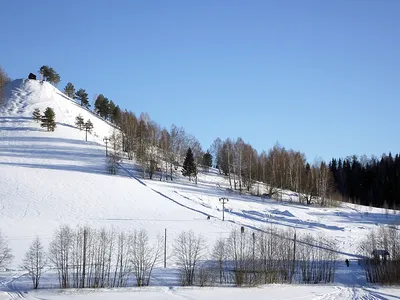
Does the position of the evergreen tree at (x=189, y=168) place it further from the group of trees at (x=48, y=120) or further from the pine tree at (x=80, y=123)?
the group of trees at (x=48, y=120)

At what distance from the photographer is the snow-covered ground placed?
26.5 meters

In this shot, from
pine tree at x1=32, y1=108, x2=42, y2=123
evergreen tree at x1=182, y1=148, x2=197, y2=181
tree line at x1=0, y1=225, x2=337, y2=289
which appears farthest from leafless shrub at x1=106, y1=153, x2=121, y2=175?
tree line at x1=0, y1=225, x2=337, y2=289

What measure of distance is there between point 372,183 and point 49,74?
327ft

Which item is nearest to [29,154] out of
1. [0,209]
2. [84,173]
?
[84,173]

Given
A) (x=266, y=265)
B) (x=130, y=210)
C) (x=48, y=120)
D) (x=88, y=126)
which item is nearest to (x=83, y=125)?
(x=88, y=126)

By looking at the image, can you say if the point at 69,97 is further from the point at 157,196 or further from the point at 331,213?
the point at 331,213

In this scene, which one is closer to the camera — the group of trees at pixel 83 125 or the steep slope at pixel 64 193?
the steep slope at pixel 64 193

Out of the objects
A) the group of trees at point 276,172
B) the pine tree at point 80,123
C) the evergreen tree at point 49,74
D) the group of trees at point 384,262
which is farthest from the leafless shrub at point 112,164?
the evergreen tree at point 49,74

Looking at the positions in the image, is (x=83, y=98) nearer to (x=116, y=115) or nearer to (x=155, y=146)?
(x=116, y=115)

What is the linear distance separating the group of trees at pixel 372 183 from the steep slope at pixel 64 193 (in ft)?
185

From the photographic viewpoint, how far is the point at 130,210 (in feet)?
175

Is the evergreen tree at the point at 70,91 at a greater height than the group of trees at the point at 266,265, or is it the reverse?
the evergreen tree at the point at 70,91

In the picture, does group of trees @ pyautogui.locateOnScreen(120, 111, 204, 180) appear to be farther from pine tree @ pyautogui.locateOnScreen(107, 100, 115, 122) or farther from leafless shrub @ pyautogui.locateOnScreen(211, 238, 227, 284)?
leafless shrub @ pyautogui.locateOnScreen(211, 238, 227, 284)

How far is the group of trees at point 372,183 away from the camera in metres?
102
